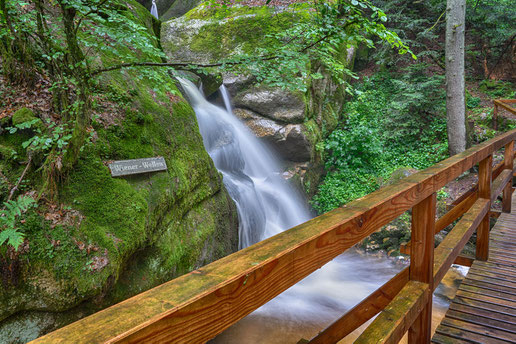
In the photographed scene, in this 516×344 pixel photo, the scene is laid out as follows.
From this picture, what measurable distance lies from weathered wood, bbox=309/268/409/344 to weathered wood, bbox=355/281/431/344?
0.05 meters

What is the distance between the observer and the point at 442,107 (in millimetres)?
10664

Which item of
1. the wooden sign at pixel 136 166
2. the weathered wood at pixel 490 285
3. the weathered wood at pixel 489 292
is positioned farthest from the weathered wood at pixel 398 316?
the wooden sign at pixel 136 166

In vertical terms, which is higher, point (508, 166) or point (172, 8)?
point (172, 8)

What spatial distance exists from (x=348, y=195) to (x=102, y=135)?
23.2 feet

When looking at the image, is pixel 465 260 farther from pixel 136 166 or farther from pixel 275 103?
pixel 275 103

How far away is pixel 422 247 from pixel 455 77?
356 inches

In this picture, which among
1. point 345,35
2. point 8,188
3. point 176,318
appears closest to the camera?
point 176,318

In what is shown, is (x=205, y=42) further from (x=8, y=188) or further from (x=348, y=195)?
(x=8, y=188)

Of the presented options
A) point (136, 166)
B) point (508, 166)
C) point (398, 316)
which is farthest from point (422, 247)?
point (508, 166)

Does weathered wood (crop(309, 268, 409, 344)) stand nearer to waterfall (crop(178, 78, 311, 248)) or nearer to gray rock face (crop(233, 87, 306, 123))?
waterfall (crop(178, 78, 311, 248))

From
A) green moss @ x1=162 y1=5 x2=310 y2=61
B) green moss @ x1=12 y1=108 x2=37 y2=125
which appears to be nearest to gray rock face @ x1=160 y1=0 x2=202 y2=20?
green moss @ x1=162 y1=5 x2=310 y2=61

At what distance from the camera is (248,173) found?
8.73 m

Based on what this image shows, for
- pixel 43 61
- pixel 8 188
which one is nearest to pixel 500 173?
pixel 8 188

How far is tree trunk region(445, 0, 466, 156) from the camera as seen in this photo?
8.59m
